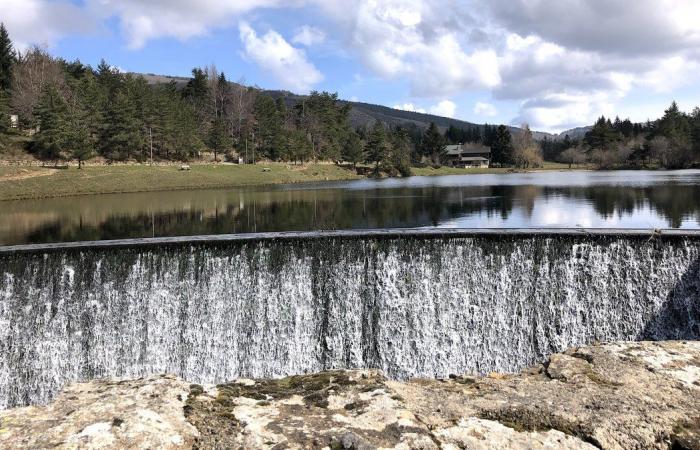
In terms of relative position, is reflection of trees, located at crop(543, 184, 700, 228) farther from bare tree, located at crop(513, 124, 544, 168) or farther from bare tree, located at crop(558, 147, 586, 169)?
bare tree, located at crop(558, 147, 586, 169)

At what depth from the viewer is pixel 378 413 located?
5738 mm

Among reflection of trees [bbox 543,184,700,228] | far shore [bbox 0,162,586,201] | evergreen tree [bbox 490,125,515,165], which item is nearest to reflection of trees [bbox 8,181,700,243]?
reflection of trees [bbox 543,184,700,228]

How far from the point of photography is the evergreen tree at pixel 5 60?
81.1m

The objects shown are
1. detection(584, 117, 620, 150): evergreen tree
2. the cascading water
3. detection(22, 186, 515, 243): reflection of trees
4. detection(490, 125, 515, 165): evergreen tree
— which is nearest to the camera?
the cascading water

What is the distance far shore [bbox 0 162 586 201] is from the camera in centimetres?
5247

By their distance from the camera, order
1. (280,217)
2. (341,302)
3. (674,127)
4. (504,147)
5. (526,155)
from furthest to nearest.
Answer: (504,147) → (526,155) → (674,127) → (280,217) → (341,302)

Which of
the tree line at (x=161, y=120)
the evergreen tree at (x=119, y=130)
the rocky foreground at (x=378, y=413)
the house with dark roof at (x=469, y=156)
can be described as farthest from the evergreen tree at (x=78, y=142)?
the house with dark roof at (x=469, y=156)

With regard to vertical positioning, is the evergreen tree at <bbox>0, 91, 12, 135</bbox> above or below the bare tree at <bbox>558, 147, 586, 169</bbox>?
above

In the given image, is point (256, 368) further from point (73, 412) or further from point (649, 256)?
point (649, 256)

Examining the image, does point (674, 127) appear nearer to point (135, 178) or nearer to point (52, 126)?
point (135, 178)

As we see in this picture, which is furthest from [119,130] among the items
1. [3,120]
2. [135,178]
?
[3,120]

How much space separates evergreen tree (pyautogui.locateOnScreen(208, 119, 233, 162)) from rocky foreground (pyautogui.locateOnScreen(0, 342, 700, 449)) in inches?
3292

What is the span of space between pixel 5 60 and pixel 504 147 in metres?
113

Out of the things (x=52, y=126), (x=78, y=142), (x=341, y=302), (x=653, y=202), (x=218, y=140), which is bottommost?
(x=341, y=302)
